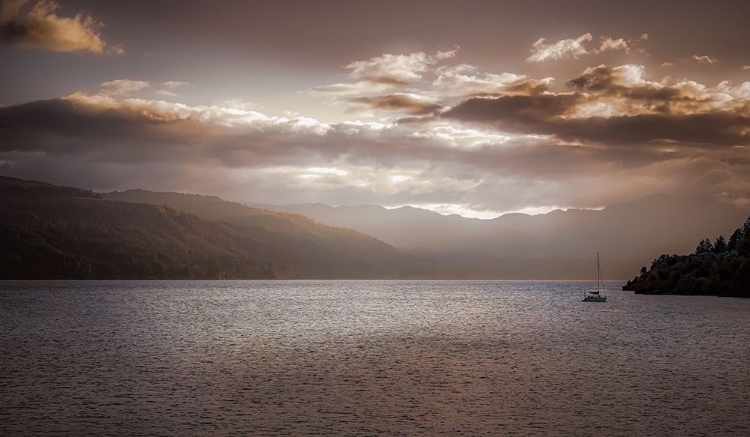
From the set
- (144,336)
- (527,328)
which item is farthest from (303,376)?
(527,328)

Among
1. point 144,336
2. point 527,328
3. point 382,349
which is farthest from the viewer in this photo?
point 527,328

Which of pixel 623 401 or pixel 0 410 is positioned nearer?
pixel 0 410

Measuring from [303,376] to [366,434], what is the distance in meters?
25.6

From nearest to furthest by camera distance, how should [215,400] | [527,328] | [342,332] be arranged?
[215,400], [342,332], [527,328]

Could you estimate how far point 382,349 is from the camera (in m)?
95.2

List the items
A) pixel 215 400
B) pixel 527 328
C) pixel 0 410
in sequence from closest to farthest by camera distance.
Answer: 1. pixel 0 410
2. pixel 215 400
3. pixel 527 328

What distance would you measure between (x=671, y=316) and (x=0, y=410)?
153 m

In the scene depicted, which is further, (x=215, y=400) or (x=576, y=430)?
(x=215, y=400)

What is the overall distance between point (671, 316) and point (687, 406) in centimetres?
12369

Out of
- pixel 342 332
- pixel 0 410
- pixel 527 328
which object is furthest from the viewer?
pixel 527 328

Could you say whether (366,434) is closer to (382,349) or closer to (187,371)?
(187,371)

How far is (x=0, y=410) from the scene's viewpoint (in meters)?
49.8

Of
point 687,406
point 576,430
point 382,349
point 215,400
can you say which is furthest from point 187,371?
point 687,406

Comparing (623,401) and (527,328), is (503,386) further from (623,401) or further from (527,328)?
(527,328)
